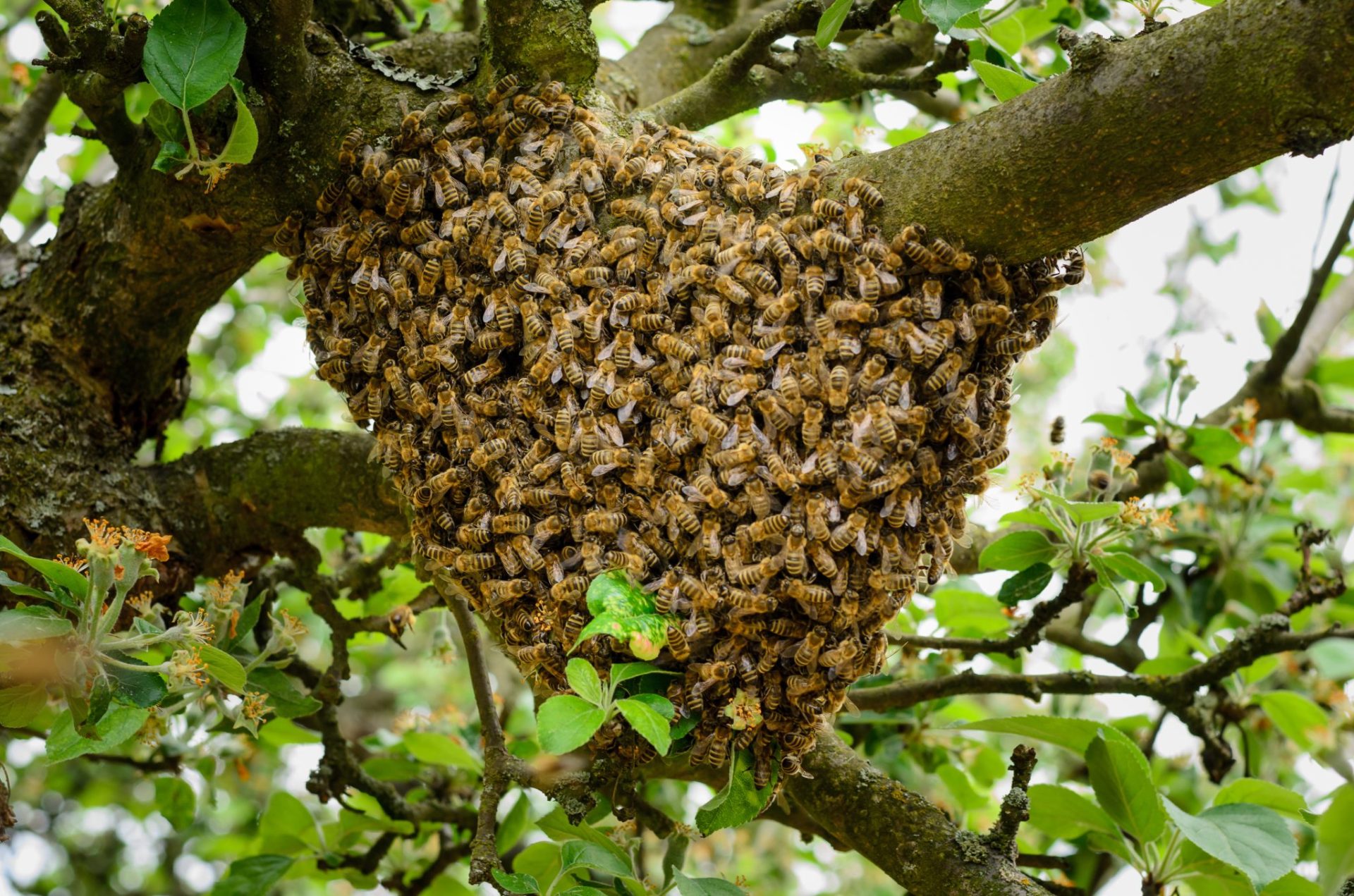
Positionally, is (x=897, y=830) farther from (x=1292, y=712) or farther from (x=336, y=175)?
(x=336, y=175)

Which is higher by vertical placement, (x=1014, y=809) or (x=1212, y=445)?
(x=1212, y=445)

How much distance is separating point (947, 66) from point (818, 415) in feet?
5.58

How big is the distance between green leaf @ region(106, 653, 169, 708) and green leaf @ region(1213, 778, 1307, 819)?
8.61 ft

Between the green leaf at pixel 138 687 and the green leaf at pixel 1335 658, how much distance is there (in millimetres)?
4142

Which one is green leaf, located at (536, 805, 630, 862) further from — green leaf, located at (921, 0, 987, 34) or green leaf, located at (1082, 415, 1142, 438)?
green leaf, located at (1082, 415, 1142, 438)

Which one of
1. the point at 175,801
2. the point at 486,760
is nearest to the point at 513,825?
the point at 486,760

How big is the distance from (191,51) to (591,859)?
1.99 m

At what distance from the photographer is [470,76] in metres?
2.89

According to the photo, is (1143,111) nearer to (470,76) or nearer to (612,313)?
(612,313)

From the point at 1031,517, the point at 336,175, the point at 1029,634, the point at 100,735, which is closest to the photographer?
the point at 100,735

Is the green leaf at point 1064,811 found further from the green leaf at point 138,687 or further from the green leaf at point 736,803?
the green leaf at point 138,687

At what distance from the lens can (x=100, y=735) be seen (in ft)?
7.73

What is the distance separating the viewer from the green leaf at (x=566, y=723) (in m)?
1.97

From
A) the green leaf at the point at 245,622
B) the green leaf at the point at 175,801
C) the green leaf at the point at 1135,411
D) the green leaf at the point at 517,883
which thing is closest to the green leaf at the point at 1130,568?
the green leaf at the point at 1135,411
